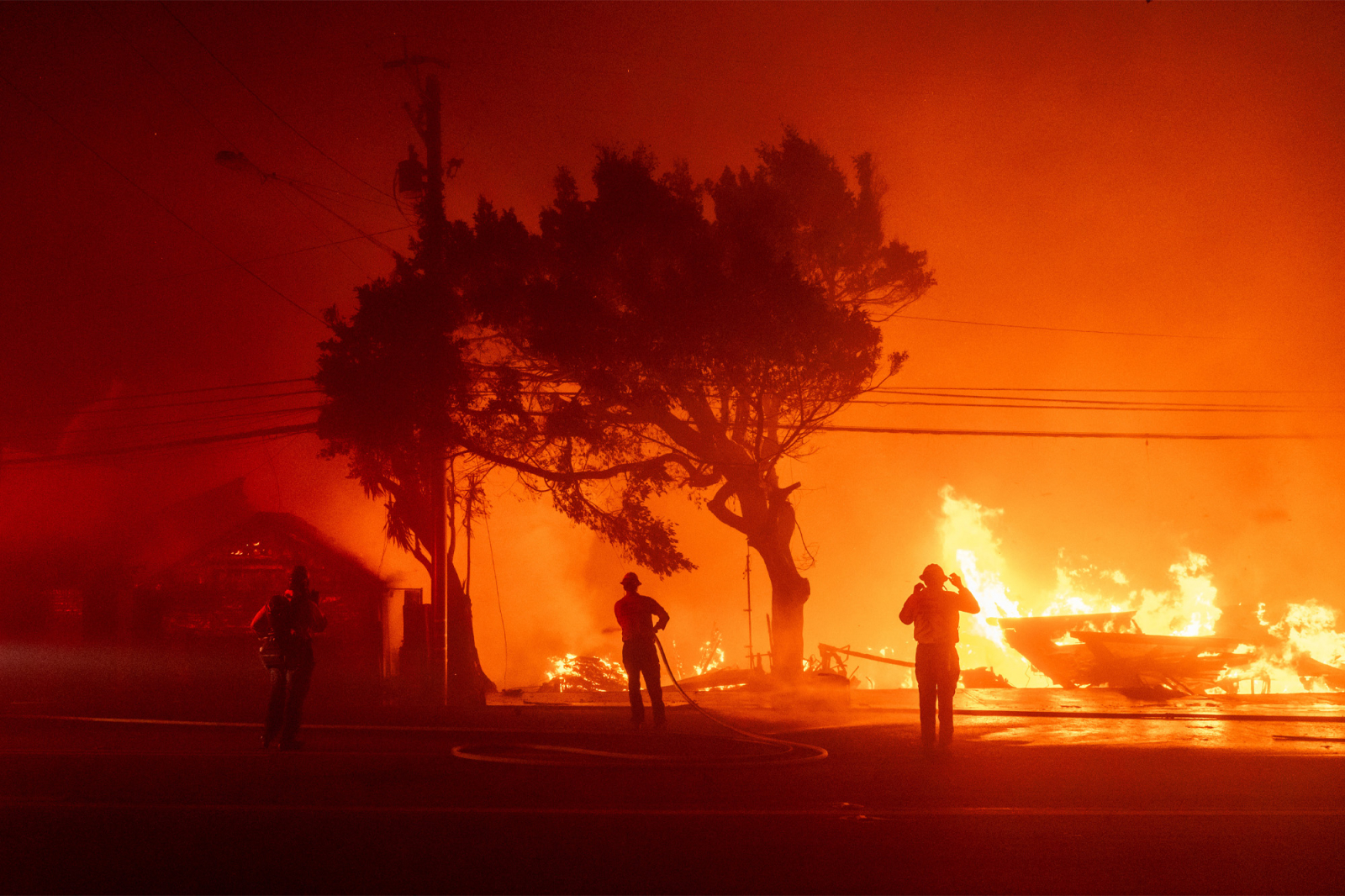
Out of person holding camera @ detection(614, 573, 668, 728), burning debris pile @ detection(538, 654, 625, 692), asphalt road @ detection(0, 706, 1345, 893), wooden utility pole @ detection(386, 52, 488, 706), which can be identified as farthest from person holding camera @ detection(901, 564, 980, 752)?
burning debris pile @ detection(538, 654, 625, 692)

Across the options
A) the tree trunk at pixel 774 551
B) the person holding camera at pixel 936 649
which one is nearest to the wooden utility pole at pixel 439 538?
the tree trunk at pixel 774 551

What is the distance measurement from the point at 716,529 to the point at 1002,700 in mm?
25345

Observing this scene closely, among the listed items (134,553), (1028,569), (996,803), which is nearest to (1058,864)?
(996,803)

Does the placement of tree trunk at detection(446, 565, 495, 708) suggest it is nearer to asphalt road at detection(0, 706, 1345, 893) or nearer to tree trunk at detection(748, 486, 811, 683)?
tree trunk at detection(748, 486, 811, 683)

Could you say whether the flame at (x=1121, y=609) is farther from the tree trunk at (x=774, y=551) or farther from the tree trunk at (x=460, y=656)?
the tree trunk at (x=460, y=656)

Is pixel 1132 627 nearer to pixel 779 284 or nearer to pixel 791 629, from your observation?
pixel 791 629

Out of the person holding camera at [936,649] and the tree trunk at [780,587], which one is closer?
the person holding camera at [936,649]

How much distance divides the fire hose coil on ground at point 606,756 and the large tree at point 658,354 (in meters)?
10.5

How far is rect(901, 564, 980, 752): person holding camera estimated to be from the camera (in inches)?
403

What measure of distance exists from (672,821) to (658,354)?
15.1 meters

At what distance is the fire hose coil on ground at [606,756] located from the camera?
9.49 m

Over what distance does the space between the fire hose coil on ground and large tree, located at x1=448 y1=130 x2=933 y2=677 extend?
34.6 ft

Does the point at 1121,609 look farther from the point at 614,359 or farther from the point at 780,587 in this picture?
the point at 614,359

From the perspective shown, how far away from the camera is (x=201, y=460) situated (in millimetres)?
37469
